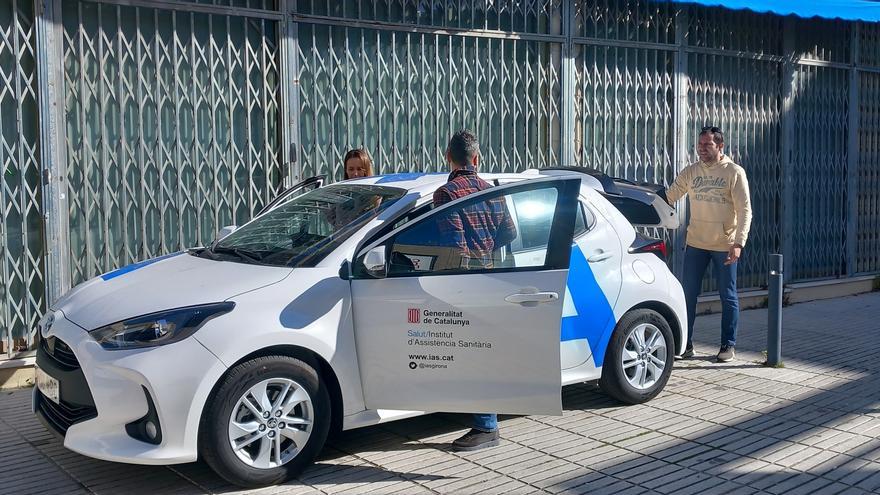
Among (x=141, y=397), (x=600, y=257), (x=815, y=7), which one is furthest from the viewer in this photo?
(x=815, y=7)

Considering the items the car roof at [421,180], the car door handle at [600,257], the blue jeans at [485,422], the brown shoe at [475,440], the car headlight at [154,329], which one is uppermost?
the car roof at [421,180]

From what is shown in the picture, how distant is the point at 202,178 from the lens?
7629 millimetres

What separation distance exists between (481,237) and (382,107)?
3.80 metres

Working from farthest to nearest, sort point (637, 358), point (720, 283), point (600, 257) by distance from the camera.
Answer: point (720, 283)
point (637, 358)
point (600, 257)

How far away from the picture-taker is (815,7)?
10.2m

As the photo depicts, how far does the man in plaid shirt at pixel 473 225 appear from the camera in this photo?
4.96 m

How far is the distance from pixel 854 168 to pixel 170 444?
10302 millimetres

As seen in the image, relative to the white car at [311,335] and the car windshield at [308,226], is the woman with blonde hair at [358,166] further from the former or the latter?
the white car at [311,335]

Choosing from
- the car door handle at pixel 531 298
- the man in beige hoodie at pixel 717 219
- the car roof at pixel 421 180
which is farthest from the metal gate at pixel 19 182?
the man in beige hoodie at pixel 717 219

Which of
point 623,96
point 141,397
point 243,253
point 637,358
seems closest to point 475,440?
point 637,358

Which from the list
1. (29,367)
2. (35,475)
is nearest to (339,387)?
(35,475)

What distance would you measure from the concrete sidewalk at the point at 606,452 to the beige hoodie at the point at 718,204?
1186mm

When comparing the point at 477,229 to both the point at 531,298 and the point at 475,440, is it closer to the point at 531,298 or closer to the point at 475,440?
the point at 531,298

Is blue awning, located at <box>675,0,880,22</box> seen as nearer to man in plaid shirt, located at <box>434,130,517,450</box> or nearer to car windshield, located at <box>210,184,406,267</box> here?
man in plaid shirt, located at <box>434,130,517,450</box>
